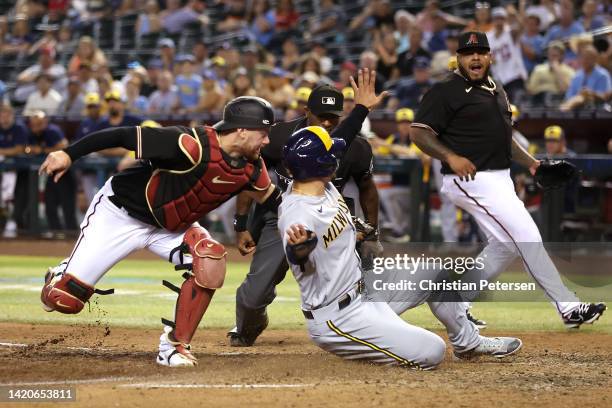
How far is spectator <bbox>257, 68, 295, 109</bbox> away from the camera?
1620 cm

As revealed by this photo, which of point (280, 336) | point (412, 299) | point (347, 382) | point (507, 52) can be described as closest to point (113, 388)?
point (347, 382)

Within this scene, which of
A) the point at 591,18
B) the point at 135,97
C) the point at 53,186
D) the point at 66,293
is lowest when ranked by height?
the point at 53,186

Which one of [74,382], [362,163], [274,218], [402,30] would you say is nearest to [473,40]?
[362,163]

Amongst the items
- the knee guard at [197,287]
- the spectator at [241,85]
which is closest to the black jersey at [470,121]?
the knee guard at [197,287]

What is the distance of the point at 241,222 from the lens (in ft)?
24.6

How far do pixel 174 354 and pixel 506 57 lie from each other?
998 centimetres

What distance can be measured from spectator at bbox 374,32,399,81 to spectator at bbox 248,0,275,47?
362 centimetres

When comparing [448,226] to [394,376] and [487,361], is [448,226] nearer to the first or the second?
[487,361]

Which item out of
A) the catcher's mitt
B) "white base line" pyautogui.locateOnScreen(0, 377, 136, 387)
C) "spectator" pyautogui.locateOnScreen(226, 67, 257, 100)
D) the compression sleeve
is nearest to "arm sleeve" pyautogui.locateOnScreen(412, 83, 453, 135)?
the catcher's mitt

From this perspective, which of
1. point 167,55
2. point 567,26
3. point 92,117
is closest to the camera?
point 567,26

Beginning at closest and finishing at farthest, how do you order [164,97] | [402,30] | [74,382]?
[74,382], [402,30], [164,97]

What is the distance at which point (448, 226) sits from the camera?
13961mm

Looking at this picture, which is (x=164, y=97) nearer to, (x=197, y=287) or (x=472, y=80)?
(x=472, y=80)

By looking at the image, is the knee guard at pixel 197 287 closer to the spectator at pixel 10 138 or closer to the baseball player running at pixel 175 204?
the baseball player running at pixel 175 204
